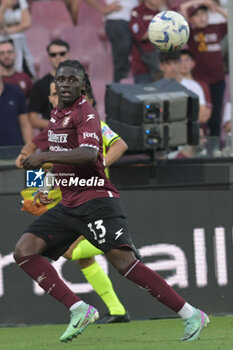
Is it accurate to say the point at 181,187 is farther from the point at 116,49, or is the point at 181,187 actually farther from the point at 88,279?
the point at 116,49

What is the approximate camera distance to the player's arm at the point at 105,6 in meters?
10.9

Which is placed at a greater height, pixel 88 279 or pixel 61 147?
pixel 61 147

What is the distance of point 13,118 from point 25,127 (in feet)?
0.58

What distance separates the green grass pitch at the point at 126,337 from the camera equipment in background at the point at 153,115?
168 centimetres

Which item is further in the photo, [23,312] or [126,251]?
[23,312]

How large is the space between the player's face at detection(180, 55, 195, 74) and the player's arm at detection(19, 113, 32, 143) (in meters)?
2.16

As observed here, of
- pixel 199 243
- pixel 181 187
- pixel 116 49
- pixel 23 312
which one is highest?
pixel 116 49

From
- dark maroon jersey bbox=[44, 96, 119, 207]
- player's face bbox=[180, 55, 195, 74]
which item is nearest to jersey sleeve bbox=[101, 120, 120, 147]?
dark maroon jersey bbox=[44, 96, 119, 207]

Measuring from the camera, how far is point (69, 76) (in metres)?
5.74

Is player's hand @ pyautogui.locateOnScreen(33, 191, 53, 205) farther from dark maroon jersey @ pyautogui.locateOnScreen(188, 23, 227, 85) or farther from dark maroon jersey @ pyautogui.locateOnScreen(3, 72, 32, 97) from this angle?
dark maroon jersey @ pyautogui.locateOnScreen(188, 23, 227, 85)

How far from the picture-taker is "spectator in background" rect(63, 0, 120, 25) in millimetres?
10930

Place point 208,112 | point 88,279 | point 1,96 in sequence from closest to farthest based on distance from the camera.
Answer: point 88,279
point 1,96
point 208,112

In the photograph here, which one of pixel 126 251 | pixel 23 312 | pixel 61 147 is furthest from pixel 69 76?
pixel 23 312

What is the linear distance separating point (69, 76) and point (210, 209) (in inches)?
94.1
